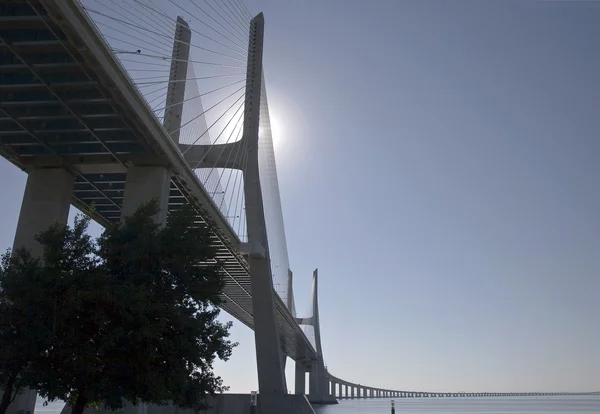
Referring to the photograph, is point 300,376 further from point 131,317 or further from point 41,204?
point 131,317

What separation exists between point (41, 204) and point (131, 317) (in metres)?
12.8

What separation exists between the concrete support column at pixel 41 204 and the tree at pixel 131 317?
8493 mm

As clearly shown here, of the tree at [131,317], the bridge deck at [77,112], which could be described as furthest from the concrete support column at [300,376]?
the tree at [131,317]

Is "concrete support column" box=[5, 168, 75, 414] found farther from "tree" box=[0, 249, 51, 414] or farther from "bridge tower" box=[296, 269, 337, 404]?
"bridge tower" box=[296, 269, 337, 404]

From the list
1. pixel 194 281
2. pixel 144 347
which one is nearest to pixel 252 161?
pixel 194 281

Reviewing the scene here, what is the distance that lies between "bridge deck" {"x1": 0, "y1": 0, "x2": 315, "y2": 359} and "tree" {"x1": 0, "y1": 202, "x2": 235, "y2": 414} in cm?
212

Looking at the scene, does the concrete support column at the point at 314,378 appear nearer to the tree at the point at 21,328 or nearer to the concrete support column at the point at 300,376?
the concrete support column at the point at 300,376

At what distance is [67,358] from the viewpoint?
49.2 ft

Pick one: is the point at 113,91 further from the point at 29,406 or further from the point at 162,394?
the point at 29,406

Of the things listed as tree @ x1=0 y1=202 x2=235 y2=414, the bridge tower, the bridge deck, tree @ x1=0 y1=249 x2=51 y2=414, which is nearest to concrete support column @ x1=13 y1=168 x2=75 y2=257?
the bridge deck

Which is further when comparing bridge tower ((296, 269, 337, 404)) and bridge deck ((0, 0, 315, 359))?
bridge tower ((296, 269, 337, 404))

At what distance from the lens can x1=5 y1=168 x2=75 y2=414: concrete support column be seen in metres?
24.7

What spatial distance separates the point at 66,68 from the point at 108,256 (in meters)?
5.89

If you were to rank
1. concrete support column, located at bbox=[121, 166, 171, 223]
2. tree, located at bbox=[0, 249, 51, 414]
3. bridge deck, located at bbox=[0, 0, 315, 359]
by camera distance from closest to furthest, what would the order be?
tree, located at bbox=[0, 249, 51, 414] → bridge deck, located at bbox=[0, 0, 315, 359] → concrete support column, located at bbox=[121, 166, 171, 223]
